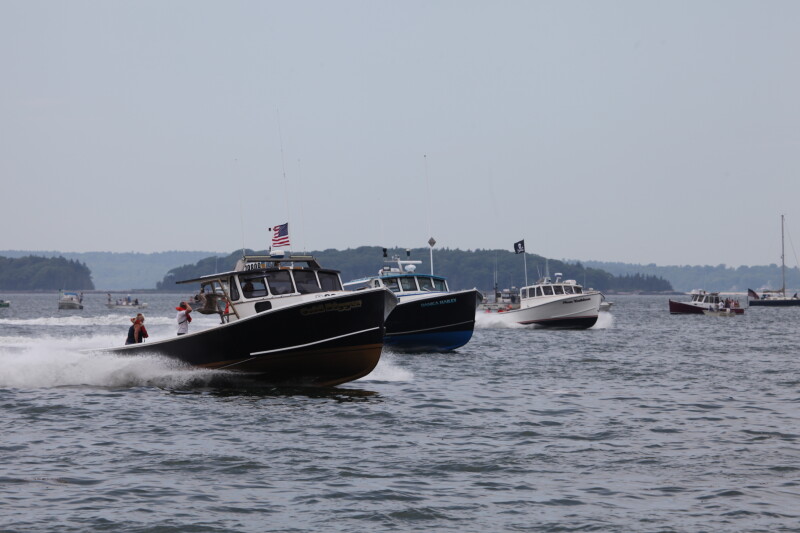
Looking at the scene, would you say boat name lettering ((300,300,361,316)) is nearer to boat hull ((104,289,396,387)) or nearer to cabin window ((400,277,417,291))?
boat hull ((104,289,396,387))

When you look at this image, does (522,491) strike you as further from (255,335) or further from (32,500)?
(255,335)

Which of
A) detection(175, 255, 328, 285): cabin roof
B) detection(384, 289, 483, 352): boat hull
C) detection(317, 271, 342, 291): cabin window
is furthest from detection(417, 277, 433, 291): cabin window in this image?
detection(175, 255, 328, 285): cabin roof

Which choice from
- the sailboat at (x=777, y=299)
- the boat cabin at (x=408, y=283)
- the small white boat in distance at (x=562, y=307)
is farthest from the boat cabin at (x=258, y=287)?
the sailboat at (x=777, y=299)

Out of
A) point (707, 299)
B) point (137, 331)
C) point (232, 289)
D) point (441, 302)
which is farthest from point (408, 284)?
point (707, 299)

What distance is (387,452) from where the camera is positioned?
52.0ft

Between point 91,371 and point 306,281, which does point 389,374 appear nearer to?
point 306,281

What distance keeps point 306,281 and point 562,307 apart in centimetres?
4148

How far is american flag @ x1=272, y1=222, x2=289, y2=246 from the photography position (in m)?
30.9

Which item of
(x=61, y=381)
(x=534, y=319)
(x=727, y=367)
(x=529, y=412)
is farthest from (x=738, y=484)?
(x=534, y=319)

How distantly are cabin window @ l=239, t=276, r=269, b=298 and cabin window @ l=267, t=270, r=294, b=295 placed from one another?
0.66ft

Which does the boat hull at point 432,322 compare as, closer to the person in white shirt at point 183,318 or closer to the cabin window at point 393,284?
the cabin window at point 393,284

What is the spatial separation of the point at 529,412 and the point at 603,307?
117 m

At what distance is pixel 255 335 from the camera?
23609 mm

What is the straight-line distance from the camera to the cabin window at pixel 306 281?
25.6m
